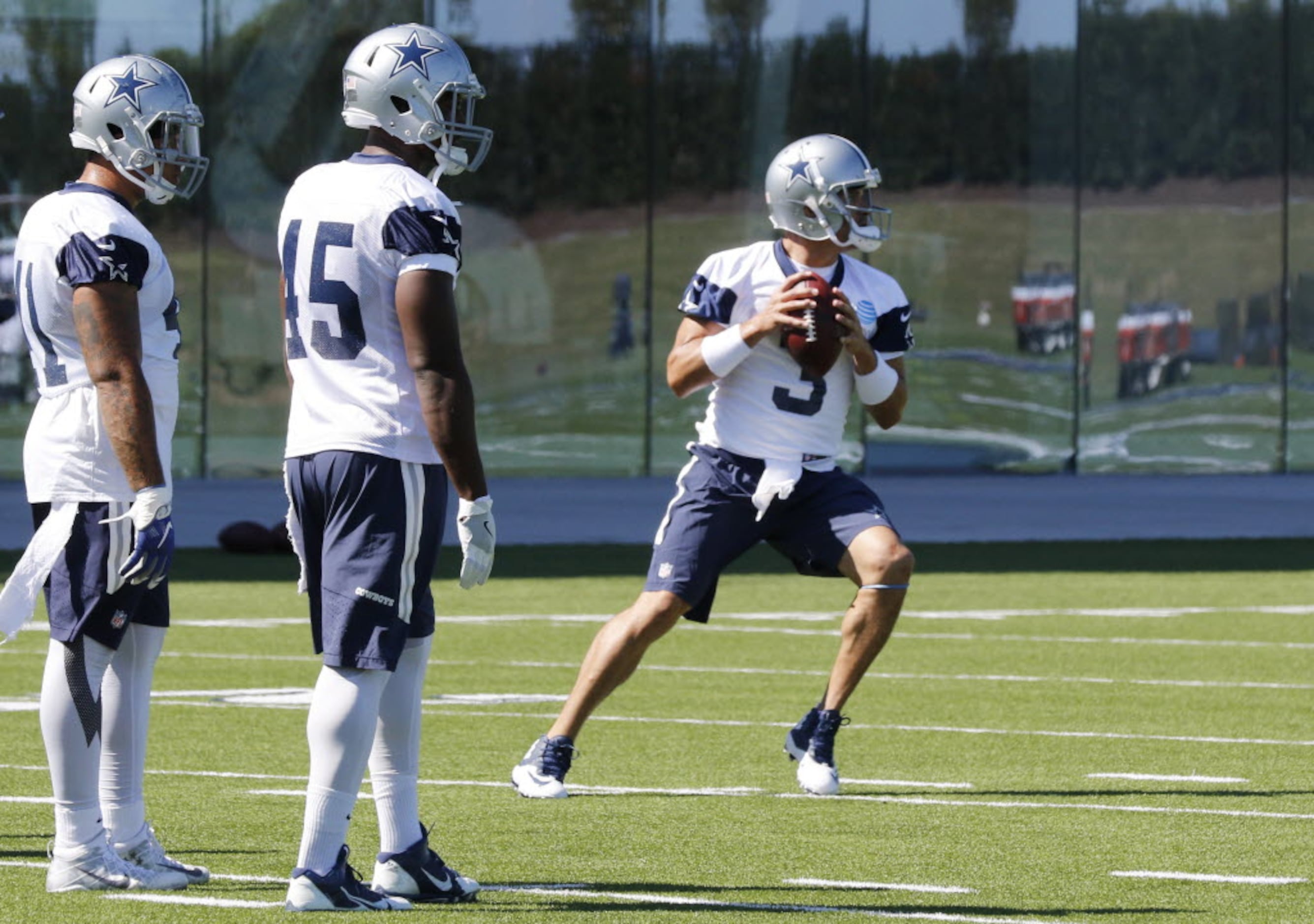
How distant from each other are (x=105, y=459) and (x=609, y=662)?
2.39 meters

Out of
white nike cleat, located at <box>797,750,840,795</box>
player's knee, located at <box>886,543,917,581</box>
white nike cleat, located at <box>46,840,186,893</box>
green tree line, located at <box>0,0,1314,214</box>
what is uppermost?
green tree line, located at <box>0,0,1314,214</box>

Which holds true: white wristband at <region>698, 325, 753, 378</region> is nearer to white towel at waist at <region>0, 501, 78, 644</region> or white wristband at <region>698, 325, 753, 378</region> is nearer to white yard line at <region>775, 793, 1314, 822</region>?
white yard line at <region>775, 793, 1314, 822</region>

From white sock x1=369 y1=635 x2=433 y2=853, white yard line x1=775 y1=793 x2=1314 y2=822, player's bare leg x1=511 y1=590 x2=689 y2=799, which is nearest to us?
white sock x1=369 y1=635 x2=433 y2=853

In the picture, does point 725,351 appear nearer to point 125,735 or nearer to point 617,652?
point 617,652

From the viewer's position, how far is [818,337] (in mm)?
8477

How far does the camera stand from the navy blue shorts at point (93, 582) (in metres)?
6.50

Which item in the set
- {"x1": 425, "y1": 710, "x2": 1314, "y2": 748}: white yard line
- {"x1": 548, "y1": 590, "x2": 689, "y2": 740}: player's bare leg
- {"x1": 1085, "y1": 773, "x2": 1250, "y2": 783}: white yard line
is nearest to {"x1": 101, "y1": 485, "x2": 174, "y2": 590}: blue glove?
{"x1": 548, "y1": 590, "x2": 689, "y2": 740}: player's bare leg

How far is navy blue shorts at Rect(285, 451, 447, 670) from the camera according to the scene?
19.9 feet

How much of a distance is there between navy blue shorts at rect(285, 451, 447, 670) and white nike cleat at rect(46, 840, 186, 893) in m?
0.84

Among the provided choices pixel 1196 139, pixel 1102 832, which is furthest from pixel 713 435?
pixel 1196 139

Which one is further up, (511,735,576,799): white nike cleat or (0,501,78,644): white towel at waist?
(0,501,78,644): white towel at waist

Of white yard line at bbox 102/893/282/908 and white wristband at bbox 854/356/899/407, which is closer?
white yard line at bbox 102/893/282/908

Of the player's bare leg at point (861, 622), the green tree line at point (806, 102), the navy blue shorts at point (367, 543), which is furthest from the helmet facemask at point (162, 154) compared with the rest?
the green tree line at point (806, 102)

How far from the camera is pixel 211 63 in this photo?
87.2 ft
